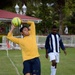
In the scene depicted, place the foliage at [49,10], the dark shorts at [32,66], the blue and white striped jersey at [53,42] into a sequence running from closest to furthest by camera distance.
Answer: the dark shorts at [32,66] → the blue and white striped jersey at [53,42] → the foliage at [49,10]

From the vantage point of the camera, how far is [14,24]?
33.6 ft

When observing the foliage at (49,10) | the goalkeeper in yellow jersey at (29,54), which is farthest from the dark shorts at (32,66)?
the foliage at (49,10)

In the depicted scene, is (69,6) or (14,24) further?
(69,6)

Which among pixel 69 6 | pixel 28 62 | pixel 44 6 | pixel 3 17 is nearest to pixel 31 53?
pixel 28 62

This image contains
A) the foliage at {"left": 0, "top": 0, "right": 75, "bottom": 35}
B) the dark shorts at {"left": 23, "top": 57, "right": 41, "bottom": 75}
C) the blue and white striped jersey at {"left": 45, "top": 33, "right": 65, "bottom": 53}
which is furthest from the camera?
the foliage at {"left": 0, "top": 0, "right": 75, "bottom": 35}

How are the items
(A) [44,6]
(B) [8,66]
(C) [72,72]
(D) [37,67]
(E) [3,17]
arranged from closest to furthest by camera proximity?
1. (D) [37,67]
2. (C) [72,72]
3. (B) [8,66]
4. (E) [3,17]
5. (A) [44,6]

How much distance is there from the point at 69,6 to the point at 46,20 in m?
12.7

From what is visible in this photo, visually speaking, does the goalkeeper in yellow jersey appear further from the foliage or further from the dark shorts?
the foliage

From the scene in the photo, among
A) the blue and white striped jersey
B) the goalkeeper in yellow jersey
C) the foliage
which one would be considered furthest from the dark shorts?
the foliage

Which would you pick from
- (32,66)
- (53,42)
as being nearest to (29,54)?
(32,66)

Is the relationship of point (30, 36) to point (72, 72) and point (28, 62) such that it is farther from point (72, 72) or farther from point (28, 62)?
point (72, 72)

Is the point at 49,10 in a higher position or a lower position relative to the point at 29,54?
higher

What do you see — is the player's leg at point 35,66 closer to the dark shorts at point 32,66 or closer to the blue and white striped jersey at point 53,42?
the dark shorts at point 32,66

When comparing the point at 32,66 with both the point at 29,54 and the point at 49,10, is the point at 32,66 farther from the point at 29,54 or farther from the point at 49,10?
the point at 49,10
